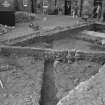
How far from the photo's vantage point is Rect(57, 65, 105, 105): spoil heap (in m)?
3.25

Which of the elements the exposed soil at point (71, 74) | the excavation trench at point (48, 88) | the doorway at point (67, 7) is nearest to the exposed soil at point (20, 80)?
the excavation trench at point (48, 88)

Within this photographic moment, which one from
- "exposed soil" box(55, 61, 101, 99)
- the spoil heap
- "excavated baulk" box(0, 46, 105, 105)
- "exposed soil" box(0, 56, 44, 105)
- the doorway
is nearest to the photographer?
the spoil heap

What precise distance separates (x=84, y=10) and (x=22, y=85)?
12498mm

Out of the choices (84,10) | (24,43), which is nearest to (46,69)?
(24,43)

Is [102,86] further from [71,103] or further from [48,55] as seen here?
[48,55]

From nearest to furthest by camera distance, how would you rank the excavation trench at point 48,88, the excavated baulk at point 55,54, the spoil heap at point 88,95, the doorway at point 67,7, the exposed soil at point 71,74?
the spoil heap at point 88,95 → the excavation trench at point 48,88 → the exposed soil at point 71,74 → the excavated baulk at point 55,54 → the doorway at point 67,7

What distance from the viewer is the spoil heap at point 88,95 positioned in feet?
10.7

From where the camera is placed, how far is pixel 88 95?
11.3 ft

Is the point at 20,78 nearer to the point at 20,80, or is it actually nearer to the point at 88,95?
the point at 20,80

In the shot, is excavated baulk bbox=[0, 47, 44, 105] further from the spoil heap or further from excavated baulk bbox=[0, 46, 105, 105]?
the spoil heap

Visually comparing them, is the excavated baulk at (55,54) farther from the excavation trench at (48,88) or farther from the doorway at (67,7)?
the doorway at (67,7)

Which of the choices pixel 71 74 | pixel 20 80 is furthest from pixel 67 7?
pixel 20 80

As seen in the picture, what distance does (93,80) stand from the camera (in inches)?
158

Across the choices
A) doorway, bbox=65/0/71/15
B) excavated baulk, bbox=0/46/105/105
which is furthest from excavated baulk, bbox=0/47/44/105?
doorway, bbox=65/0/71/15
